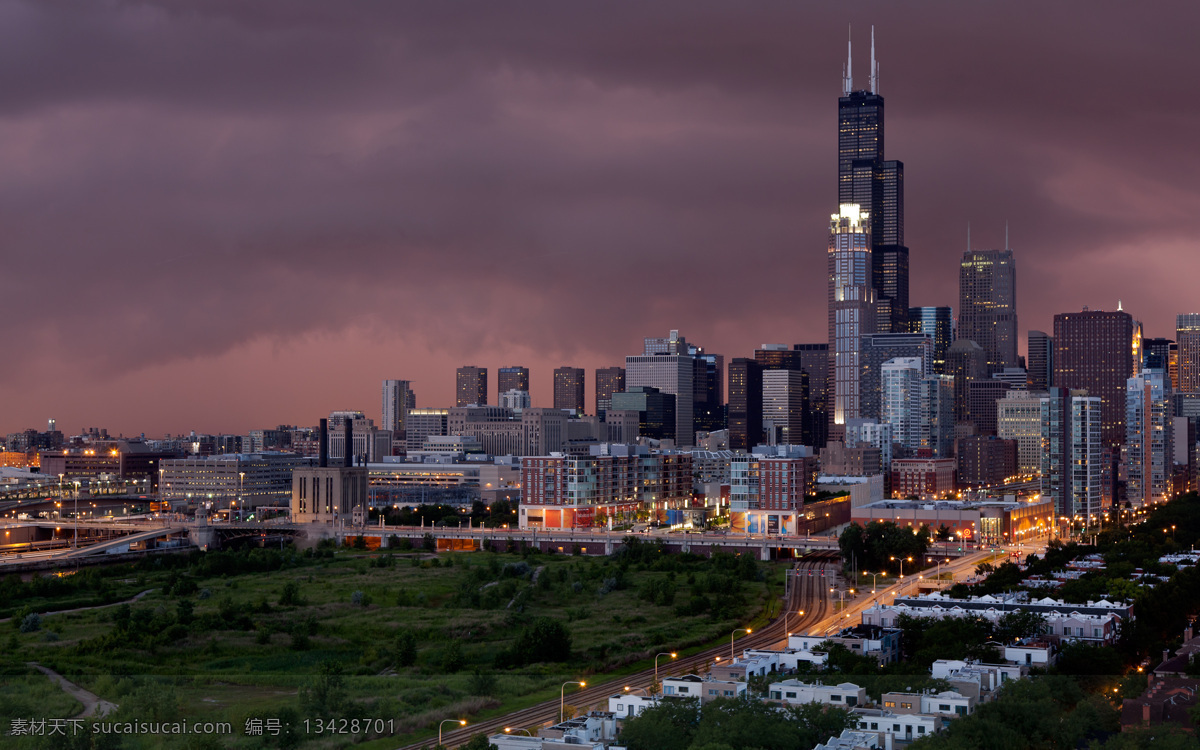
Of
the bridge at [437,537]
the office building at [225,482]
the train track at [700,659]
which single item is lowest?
the train track at [700,659]

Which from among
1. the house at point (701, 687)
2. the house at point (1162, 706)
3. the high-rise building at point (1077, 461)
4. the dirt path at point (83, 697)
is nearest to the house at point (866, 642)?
the house at point (701, 687)

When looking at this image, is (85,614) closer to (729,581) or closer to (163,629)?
(163,629)

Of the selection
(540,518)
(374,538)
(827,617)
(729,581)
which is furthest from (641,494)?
(827,617)

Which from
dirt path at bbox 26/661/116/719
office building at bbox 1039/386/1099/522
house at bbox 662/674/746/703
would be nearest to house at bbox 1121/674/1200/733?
house at bbox 662/674/746/703

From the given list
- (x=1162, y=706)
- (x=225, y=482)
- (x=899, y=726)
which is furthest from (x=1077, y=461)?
(x=899, y=726)

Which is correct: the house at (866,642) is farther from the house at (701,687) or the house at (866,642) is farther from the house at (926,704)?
the house at (926,704)

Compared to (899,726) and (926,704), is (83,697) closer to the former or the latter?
(899,726)

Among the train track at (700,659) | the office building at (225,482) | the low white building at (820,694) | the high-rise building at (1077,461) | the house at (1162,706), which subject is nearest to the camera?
the house at (1162,706)
